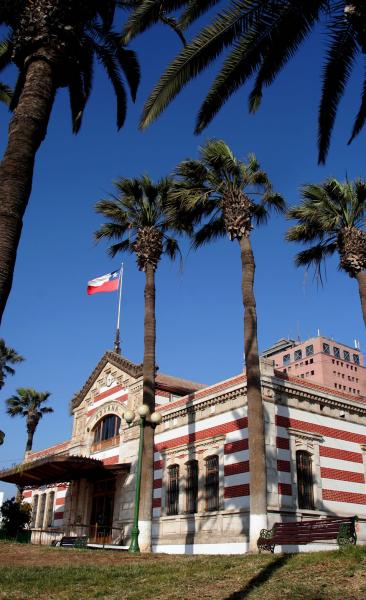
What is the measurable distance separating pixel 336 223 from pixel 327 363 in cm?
11250

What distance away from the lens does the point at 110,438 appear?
29969 millimetres

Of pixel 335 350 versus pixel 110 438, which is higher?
pixel 335 350

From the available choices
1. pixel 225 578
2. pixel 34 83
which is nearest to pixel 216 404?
pixel 225 578

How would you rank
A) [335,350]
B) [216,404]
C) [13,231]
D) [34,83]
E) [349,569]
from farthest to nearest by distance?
[335,350]
[216,404]
[349,569]
[34,83]
[13,231]

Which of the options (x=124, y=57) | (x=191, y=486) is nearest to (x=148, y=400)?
(x=191, y=486)

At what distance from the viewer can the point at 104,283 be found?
3178 centimetres

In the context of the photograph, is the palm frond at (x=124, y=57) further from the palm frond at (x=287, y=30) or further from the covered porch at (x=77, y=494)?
the covered porch at (x=77, y=494)

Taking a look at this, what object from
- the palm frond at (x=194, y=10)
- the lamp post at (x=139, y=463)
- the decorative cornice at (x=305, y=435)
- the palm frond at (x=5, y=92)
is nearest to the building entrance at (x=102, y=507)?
the lamp post at (x=139, y=463)

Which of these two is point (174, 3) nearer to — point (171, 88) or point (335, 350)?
point (171, 88)

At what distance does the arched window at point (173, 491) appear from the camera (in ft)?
76.1

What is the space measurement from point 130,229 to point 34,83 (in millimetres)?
14749

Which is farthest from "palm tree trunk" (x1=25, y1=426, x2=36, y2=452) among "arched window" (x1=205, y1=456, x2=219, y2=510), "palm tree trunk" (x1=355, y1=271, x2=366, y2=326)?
"palm tree trunk" (x1=355, y1=271, x2=366, y2=326)

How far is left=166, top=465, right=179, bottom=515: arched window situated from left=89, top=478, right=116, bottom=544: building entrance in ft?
16.0

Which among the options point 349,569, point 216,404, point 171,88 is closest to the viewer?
point 349,569
